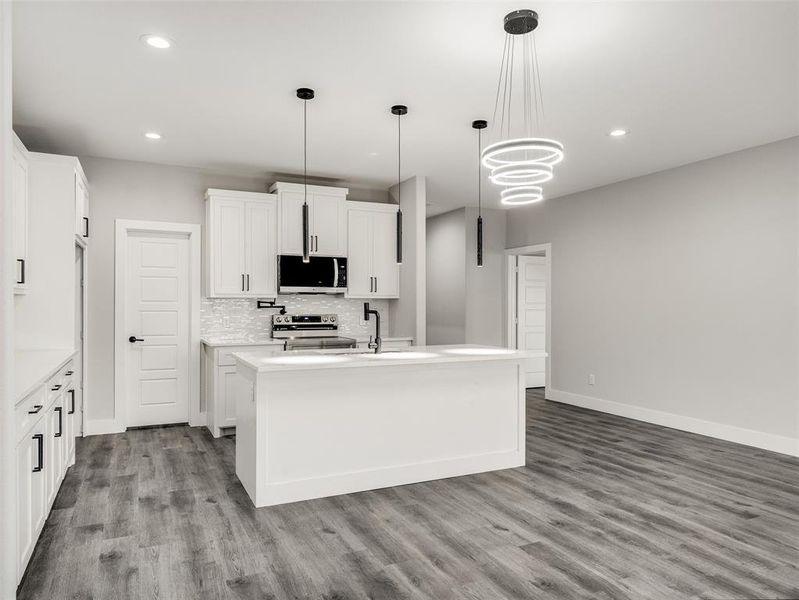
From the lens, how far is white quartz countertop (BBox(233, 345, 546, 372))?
3.37 metres

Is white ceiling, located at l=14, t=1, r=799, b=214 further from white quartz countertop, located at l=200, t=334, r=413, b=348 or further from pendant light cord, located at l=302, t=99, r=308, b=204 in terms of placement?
white quartz countertop, located at l=200, t=334, r=413, b=348

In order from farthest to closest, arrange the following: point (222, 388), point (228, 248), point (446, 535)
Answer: point (228, 248), point (222, 388), point (446, 535)

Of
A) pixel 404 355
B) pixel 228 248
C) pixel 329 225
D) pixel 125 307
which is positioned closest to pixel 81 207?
pixel 125 307

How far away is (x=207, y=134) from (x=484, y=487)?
359cm

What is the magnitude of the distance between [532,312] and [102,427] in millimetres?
5705

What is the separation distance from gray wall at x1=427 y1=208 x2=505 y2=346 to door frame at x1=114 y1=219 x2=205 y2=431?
11.8 feet

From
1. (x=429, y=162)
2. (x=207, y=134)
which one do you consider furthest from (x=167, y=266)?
(x=429, y=162)

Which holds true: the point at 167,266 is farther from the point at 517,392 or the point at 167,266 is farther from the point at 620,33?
the point at 620,33

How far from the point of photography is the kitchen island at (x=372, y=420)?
11.2 feet

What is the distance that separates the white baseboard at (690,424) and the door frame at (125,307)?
443 cm

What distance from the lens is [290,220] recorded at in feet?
18.8

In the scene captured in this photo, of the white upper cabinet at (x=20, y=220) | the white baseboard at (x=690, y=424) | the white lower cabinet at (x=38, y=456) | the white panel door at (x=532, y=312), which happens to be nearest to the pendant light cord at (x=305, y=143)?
the white upper cabinet at (x=20, y=220)

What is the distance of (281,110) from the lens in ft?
13.1

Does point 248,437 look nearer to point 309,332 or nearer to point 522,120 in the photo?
point 309,332
